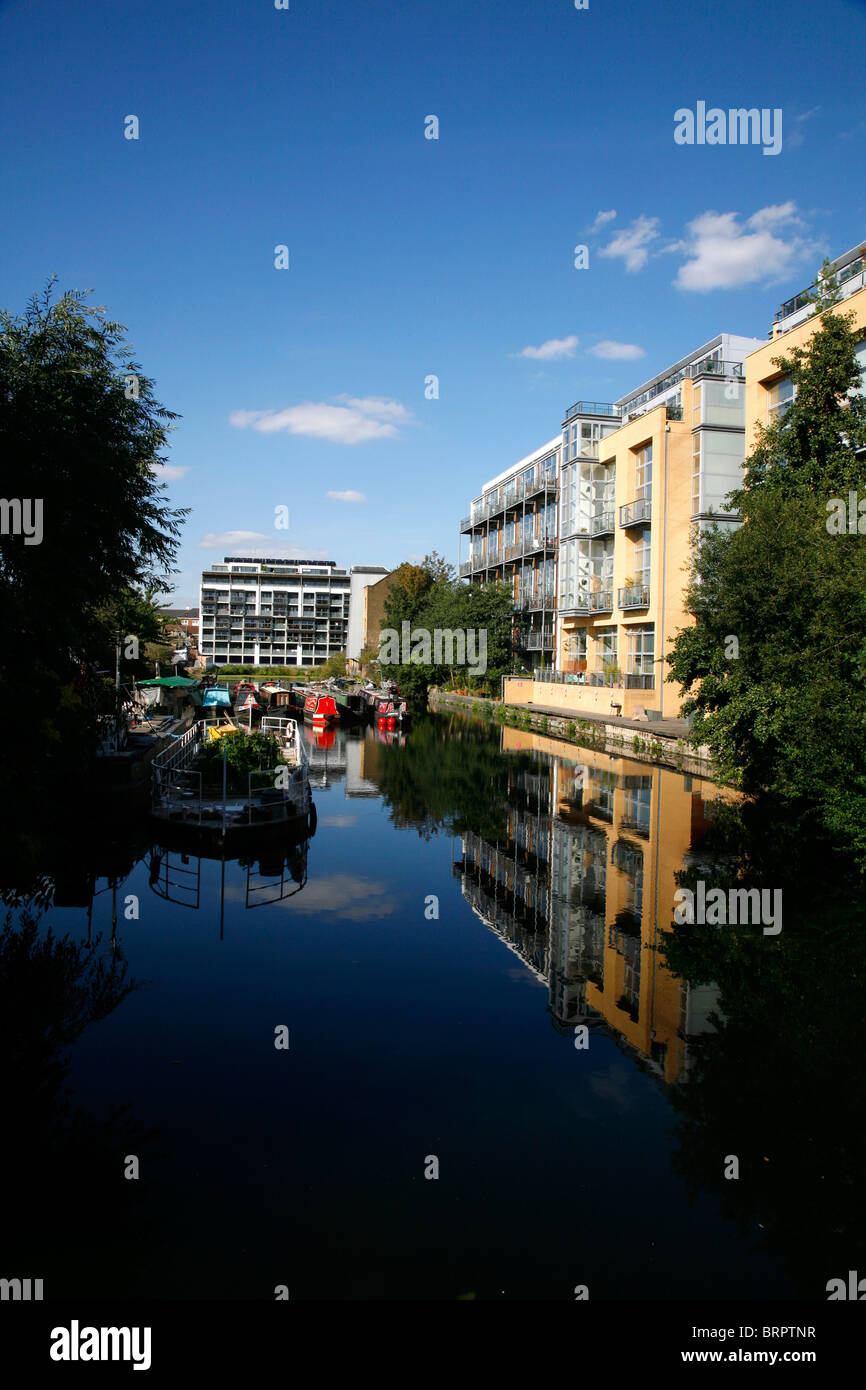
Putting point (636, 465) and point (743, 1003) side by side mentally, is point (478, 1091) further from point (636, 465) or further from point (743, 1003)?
point (636, 465)

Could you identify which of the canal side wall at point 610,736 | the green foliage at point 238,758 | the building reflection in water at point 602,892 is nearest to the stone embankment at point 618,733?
the canal side wall at point 610,736

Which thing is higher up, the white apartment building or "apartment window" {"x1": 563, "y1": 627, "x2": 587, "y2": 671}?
the white apartment building

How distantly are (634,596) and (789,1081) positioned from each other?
2770cm

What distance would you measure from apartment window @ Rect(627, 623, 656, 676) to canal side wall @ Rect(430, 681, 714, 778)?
108 inches

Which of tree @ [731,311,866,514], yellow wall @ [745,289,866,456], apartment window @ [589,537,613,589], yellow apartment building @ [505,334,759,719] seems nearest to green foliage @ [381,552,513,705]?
yellow apartment building @ [505,334,759,719]

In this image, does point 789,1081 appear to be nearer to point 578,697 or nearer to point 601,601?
point 578,697

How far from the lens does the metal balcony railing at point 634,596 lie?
32656 millimetres

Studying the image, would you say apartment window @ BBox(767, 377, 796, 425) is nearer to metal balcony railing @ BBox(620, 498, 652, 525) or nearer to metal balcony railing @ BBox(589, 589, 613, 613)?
metal balcony railing @ BBox(620, 498, 652, 525)

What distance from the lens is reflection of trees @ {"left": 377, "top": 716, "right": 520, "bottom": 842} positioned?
18156mm

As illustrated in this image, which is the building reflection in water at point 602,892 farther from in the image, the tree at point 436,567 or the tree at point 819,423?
the tree at point 436,567

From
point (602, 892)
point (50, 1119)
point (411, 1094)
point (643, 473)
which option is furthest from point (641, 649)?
point (50, 1119)
